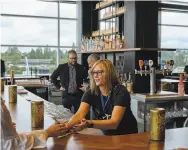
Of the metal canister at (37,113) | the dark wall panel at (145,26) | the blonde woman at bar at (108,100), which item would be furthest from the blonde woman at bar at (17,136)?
the dark wall panel at (145,26)

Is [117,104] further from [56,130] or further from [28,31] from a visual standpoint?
[28,31]

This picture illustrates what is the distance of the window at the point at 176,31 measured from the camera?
934 centimetres

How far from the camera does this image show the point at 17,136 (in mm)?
1177

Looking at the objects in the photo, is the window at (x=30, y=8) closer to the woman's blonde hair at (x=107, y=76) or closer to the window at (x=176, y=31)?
the window at (x=176, y=31)

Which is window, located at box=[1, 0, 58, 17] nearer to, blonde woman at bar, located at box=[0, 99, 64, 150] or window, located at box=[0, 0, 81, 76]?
window, located at box=[0, 0, 81, 76]

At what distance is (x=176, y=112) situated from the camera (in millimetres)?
3666

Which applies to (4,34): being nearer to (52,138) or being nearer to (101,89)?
(101,89)

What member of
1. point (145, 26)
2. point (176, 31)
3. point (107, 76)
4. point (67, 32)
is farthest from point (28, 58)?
point (107, 76)

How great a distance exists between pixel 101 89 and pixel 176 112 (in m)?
1.83

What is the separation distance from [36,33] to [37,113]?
23.8ft

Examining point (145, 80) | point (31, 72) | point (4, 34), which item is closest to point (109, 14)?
point (145, 80)

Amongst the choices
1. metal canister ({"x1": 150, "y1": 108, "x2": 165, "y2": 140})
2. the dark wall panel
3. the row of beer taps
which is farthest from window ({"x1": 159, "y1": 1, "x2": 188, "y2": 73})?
metal canister ({"x1": 150, "y1": 108, "x2": 165, "y2": 140})

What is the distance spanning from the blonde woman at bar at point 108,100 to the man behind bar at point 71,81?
84.5 inches

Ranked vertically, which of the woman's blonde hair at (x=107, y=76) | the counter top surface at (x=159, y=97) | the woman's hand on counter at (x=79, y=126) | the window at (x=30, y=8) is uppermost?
the window at (x=30, y=8)
